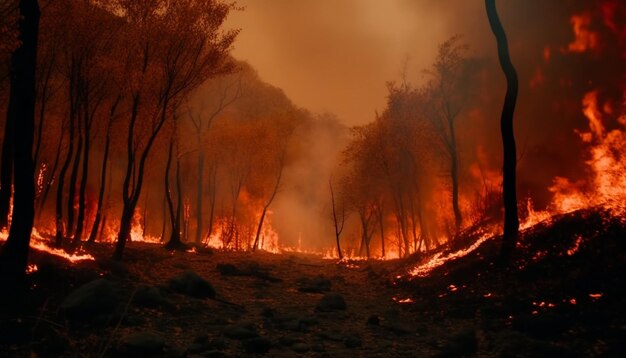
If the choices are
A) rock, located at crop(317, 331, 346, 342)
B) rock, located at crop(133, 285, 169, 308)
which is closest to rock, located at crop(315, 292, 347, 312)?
rock, located at crop(317, 331, 346, 342)

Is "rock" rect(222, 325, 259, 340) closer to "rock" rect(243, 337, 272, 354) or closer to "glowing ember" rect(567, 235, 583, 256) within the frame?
"rock" rect(243, 337, 272, 354)

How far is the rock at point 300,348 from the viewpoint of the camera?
31.4 feet

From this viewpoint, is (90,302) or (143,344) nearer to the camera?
(143,344)

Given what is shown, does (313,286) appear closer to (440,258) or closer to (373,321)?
(373,321)

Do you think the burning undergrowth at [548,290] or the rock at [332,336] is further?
the rock at [332,336]

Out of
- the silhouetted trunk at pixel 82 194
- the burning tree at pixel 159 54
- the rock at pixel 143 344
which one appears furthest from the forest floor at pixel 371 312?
the burning tree at pixel 159 54

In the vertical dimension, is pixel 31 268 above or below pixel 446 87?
below

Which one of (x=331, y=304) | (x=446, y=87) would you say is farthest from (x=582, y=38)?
(x=331, y=304)

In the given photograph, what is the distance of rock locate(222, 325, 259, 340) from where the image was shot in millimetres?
10086

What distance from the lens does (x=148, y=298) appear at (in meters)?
11.8

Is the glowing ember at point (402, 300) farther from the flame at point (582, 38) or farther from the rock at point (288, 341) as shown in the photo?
the flame at point (582, 38)

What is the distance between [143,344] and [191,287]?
6417 millimetres

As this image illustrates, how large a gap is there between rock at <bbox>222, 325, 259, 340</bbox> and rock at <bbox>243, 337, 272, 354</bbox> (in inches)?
25.9

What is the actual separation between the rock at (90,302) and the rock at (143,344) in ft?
5.98
